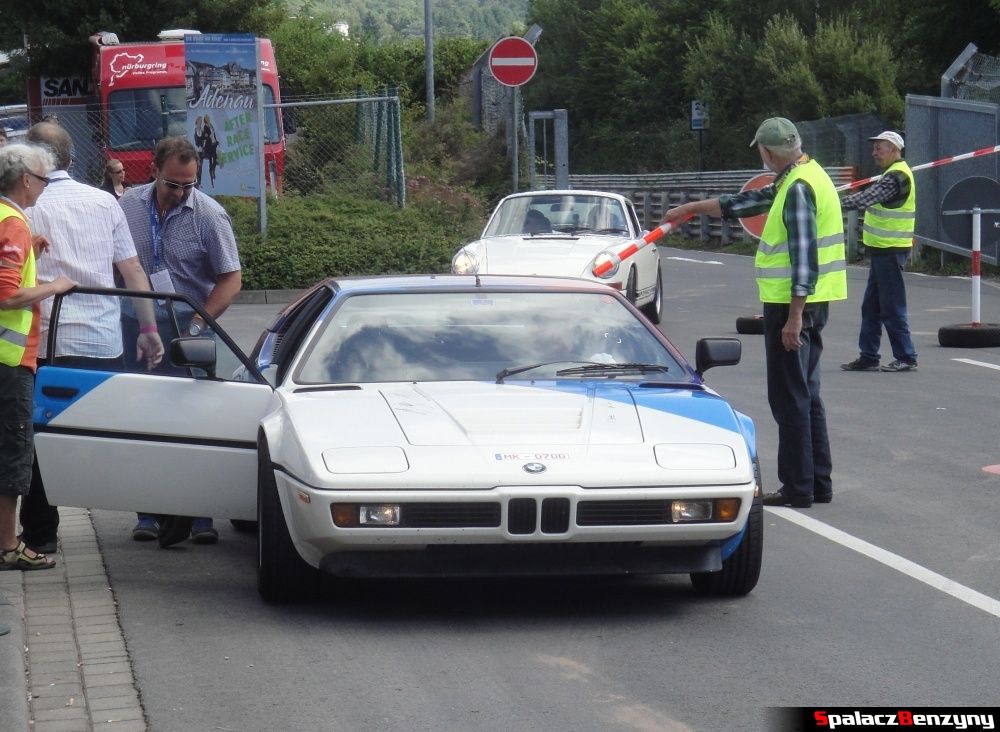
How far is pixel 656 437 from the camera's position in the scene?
5.90m

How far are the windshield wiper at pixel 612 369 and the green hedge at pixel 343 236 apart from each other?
1445cm

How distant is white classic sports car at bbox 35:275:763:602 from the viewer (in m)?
5.57

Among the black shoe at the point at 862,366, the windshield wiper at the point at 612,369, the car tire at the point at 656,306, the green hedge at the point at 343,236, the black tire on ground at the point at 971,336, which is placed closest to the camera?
the windshield wiper at the point at 612,369

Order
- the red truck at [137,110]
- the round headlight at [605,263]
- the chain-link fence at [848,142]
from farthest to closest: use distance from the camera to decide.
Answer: the chain-link fence at [848,142], the red truck at [137,110], the round headlight at [605,263]

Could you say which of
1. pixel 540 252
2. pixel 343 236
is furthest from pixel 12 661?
pixel 343 236

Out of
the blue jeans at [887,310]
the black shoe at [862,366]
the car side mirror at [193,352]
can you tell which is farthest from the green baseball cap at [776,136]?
the black shoe at [862,366]

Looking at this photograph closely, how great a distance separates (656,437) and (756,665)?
0.97 meters

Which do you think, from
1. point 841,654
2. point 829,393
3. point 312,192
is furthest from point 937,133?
point 841,654

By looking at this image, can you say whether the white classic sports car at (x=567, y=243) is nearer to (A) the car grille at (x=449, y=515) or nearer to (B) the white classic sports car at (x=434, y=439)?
(B) the white classic sports car at (x=434, y=439)

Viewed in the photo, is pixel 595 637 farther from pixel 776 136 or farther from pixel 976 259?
pixel 976 259

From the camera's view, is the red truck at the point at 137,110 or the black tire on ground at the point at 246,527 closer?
the black tire on ground at the point at 246,527

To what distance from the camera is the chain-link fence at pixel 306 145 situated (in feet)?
81.4

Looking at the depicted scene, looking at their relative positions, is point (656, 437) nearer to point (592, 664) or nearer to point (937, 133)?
point (592, 664)

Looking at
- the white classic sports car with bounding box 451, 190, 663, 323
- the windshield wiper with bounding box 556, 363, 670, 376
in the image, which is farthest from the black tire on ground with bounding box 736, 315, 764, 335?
the windshield wiper with bounding box 556, 363, 670, 376
